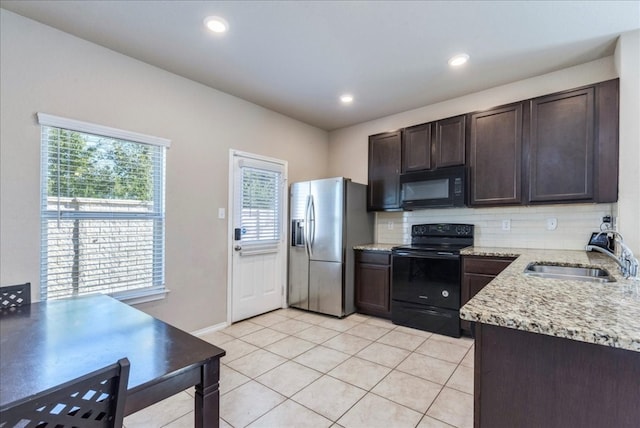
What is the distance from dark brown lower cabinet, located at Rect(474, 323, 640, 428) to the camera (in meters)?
0.83

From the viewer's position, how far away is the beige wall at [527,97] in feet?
7.64

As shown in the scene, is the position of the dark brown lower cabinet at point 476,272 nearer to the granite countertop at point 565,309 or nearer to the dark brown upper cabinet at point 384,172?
the dark brown upper cabinet at point 384,172

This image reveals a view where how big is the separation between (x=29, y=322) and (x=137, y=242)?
1.33 meters

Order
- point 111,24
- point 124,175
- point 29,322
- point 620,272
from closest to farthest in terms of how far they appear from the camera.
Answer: point 29,322 < point 620,272 < point 111,24 < point 124,175

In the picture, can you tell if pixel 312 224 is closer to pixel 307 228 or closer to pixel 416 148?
pixel 307 228

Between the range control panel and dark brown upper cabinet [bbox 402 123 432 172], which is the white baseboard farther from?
dark brown upper cabinet [bbox 402 123 432 172]

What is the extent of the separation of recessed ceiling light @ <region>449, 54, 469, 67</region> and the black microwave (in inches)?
40.7

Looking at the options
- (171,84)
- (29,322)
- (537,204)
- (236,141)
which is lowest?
(29,322)

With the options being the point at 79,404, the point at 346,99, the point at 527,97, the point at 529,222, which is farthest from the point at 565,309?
the point at 346,99

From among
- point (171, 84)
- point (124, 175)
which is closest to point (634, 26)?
point (171, 84)

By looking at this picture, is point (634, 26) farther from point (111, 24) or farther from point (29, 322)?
point (29, 322)

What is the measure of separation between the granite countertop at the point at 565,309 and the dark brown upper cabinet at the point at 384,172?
2.43 meters

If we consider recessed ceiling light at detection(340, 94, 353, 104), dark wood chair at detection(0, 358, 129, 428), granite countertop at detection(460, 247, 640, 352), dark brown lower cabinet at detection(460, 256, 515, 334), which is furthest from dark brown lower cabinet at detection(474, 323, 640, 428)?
recessed ceiling light at detection(340, 94, 353, 104)

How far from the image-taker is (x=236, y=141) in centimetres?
348
